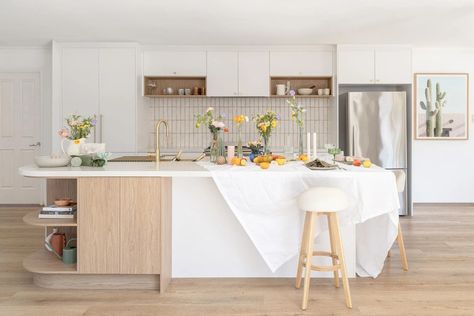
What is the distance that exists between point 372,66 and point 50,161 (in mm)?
4763

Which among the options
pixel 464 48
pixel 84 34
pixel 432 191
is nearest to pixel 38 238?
pixel 84 34

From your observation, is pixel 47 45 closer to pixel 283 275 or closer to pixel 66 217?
pixel 66 217

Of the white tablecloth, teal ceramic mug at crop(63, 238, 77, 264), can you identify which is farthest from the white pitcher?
the white tablecloth

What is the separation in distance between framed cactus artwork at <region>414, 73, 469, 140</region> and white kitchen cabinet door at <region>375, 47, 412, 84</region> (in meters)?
0.57

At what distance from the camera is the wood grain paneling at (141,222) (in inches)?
131

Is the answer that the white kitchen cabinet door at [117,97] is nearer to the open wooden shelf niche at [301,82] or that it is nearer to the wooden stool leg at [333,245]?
the open wooden shelf niche at [301,82]

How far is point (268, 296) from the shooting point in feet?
10.9

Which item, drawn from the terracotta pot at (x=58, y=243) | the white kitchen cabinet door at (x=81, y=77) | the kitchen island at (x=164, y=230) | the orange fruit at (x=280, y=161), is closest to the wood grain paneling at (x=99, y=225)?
the kitchen island at (x=164, y=230)

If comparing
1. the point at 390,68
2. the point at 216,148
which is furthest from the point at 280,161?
the point at 390,68

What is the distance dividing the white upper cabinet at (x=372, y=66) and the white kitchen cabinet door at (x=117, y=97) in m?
2.91

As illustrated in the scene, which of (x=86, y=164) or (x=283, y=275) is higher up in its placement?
(x=86, y=164)

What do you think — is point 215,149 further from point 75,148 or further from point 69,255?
point 69,255

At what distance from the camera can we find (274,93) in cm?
720

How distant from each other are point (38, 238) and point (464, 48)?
6386 mm
